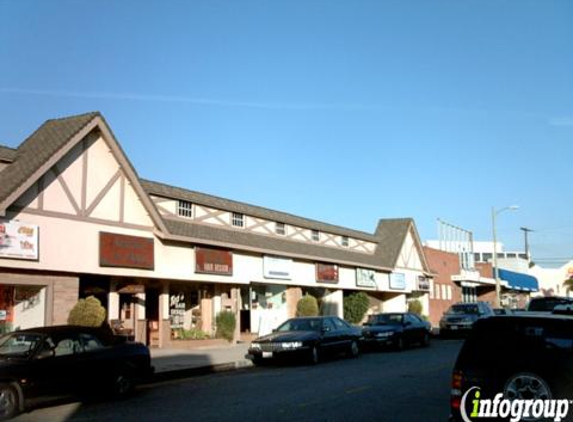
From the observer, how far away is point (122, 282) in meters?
23.1

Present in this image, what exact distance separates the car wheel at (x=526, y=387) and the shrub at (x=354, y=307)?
30153 millimetres

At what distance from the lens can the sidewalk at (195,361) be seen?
1729cm

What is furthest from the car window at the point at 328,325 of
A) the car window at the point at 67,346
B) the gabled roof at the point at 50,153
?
the car window at the point at 67,346

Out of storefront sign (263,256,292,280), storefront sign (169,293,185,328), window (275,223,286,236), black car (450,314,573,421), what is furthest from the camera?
window (275,223,286,236)

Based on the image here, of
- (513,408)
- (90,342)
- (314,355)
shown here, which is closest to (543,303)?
(314,355)

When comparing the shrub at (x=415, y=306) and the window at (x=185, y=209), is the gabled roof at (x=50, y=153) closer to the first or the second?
the window at (x=185, y=209)

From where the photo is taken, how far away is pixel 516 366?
7.39 metres

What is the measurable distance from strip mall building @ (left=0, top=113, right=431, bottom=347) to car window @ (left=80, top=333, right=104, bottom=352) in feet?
18.6

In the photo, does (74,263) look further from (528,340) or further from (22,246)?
(528,340)

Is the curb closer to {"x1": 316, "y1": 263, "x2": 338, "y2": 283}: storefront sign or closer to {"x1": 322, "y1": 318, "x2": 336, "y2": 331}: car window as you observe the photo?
{"x1": 322, "y1": 318, "x2": 336, "y2": 331}: car window

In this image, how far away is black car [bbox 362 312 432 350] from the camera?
2511 centimetres

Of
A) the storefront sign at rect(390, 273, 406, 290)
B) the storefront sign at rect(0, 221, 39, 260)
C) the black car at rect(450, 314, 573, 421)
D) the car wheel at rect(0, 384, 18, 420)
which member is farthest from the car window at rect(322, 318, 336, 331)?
the storefront sign at rect(390, 273, 406, 290)

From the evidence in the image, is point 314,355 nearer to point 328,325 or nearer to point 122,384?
point 328,325

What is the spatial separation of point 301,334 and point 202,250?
22.1ft
